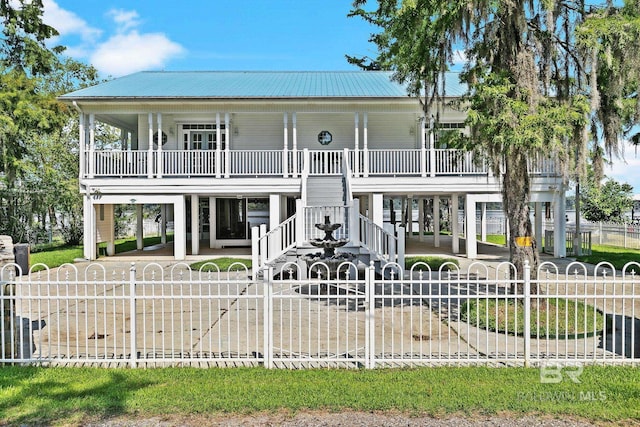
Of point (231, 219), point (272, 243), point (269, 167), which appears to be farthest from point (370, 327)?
point (231, 219)

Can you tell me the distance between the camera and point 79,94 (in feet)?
54.0

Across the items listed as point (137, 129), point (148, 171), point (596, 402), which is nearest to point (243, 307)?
point (596, 402)

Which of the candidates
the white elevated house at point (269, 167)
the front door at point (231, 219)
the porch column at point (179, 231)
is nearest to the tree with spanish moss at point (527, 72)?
the white elevated house at point (269, 167)

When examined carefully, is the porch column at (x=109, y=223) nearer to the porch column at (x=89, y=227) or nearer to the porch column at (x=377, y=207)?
the porch column at (x=89, y=227)

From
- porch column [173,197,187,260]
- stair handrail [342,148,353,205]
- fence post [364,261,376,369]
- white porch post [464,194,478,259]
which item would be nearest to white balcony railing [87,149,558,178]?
stair handrail [342,148,353,205]

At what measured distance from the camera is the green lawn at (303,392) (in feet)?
13.5

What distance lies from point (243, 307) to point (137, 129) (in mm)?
14122

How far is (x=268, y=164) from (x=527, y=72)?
35.4ft

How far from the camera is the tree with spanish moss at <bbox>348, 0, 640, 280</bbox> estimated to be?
6.97m

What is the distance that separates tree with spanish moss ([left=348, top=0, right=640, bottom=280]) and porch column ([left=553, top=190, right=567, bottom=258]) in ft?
22.9

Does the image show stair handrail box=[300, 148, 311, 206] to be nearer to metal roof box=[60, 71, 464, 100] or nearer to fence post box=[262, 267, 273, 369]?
metal roof box=[60, 71, 464, 100]

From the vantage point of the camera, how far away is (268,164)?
55.4 feet

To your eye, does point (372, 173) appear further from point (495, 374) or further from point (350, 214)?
point (495, 374)

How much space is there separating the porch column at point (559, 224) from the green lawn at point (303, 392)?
12218mm
